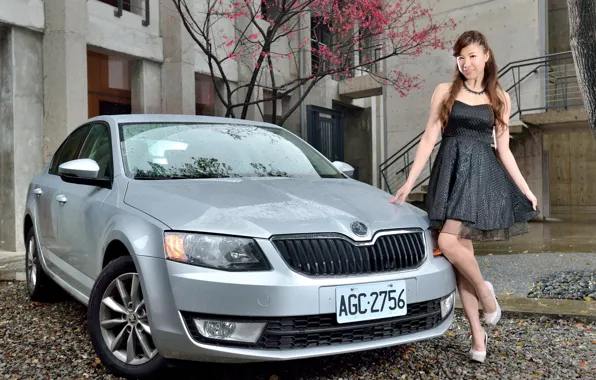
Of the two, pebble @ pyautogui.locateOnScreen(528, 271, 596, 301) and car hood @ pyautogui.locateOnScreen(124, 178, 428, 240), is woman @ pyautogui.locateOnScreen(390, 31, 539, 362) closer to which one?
car hood @ pyautogui.locateOnScreen(124, 178, 428, 240)

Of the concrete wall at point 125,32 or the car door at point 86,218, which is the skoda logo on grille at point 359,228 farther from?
the concrete wall at point 125,32

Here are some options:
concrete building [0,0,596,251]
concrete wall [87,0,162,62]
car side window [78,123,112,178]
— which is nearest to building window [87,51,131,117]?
concrete building [0,0,596,251]

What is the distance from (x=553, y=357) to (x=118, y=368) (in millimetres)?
2403

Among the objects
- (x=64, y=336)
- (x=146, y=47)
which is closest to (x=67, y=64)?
(x=146, y=47)

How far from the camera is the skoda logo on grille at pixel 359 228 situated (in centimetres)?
271

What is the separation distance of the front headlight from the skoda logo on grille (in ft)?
1.49

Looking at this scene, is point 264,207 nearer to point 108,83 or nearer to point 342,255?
point 342,255

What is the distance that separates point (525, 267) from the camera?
6742 mm

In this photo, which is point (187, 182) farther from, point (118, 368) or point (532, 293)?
point (532, 293)

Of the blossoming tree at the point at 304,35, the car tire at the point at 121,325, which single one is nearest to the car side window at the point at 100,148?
the car tire at the point at 121,325

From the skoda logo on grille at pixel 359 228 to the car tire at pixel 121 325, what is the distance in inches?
40.7

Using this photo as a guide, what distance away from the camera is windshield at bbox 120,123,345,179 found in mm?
3389

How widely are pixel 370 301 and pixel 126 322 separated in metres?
1.19

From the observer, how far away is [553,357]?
11.2 feet
